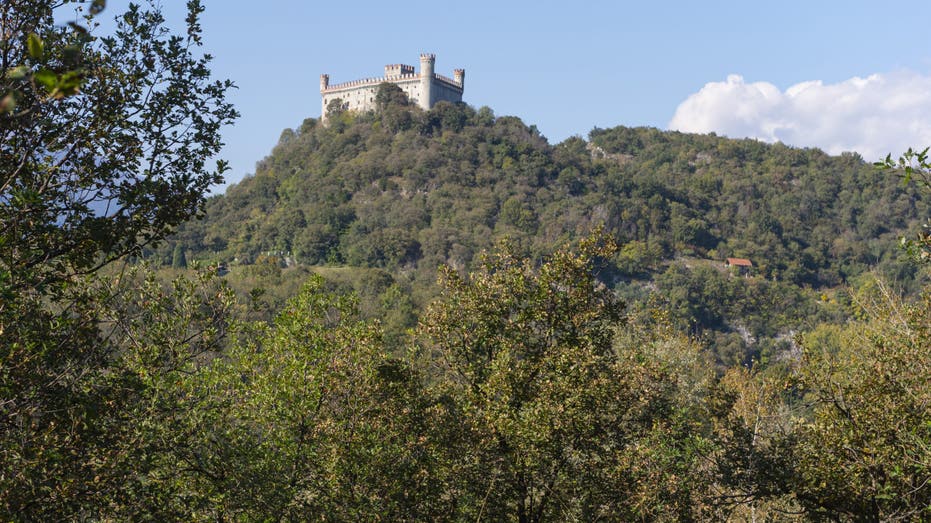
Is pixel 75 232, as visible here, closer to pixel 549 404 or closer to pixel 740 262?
pixel 549 404

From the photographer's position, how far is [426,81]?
493 ft

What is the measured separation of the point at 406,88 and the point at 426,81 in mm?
4270

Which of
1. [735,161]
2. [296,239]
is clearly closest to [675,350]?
[296,239]

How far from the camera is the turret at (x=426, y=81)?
483 feet

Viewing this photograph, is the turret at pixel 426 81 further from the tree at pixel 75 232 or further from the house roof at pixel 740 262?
the tree at pixel 75 232

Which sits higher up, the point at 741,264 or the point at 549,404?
the point at 741,264

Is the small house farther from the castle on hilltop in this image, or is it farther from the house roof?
the castle on hilltop

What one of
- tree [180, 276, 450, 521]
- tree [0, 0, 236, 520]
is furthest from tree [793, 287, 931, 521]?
tree [0, 0, 236, 520]

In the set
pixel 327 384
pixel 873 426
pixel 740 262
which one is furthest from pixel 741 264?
pixel 327 384

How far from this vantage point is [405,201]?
140 m

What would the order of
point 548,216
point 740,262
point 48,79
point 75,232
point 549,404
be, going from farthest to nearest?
point 740,262
point 548,216
point 549,404
point 75,232
point 48,79

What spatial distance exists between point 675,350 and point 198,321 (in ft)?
88.1

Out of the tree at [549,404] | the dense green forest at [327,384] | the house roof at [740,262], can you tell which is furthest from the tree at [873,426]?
the house roof at [740,262]

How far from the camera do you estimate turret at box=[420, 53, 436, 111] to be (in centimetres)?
14725
